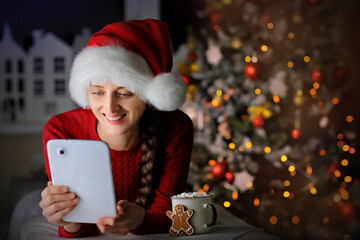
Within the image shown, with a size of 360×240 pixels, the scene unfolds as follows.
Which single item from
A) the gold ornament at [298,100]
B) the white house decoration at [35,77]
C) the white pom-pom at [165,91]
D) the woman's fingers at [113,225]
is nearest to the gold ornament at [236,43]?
the gold ornament at [298,100]

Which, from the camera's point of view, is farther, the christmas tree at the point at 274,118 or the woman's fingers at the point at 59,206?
the christmas tree at the point at 274,118

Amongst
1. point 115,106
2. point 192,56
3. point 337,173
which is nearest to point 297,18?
point 192,56

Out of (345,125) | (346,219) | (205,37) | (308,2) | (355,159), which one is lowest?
(346,219)

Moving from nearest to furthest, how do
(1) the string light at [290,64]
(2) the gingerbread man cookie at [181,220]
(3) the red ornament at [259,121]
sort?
(2) the gingerbread man cookie at [181,220] < (3) the red ornament at [259,121] < (1) the string light at [290,64]

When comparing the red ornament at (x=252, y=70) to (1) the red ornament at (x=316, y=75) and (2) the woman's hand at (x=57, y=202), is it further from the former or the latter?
(2) the woman's hand at (x=57, y=202)

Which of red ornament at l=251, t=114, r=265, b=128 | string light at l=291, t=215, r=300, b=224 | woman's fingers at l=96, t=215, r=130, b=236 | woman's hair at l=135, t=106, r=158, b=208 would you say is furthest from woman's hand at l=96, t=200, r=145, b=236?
string light at l=291, t=215, r=300, b=224

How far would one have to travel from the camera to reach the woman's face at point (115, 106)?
120cm

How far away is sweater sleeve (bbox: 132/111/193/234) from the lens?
1235mm

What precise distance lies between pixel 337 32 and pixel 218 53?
3.16 ft

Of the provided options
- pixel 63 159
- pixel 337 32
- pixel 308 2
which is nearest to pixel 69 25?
pixel 308 2

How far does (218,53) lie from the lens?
8.59 ft

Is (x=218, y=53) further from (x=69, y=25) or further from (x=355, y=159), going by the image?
(x=69, y=25)

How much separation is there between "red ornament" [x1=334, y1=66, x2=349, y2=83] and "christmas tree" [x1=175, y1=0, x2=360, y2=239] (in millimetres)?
10

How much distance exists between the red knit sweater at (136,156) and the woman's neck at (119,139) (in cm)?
1
